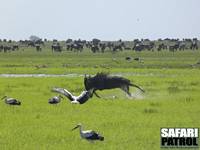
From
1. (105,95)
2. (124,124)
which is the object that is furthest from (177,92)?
(124,124)

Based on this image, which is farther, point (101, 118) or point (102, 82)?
point (102, 82)

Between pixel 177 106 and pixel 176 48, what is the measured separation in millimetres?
64339

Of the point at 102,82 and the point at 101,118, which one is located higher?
the point at 102,82

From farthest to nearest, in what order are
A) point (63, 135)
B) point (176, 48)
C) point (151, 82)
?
point (176, 48)
point (151, 82)
point (63, 135)

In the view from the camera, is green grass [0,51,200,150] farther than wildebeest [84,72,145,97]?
No

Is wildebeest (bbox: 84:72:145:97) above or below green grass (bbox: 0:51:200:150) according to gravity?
above

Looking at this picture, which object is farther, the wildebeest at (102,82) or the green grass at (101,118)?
the wildebeest at (102,82)

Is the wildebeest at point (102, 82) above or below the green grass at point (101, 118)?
above

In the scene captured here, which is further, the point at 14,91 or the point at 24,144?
the point at 14,91

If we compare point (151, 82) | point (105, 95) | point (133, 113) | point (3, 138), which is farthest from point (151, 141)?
point (151, 82)

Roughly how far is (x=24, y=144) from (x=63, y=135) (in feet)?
4.95

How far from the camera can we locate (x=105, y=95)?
988 inches

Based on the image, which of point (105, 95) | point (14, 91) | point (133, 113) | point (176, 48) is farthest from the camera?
point (176, 48)

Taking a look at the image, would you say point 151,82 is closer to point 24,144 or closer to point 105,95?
point 105,95
